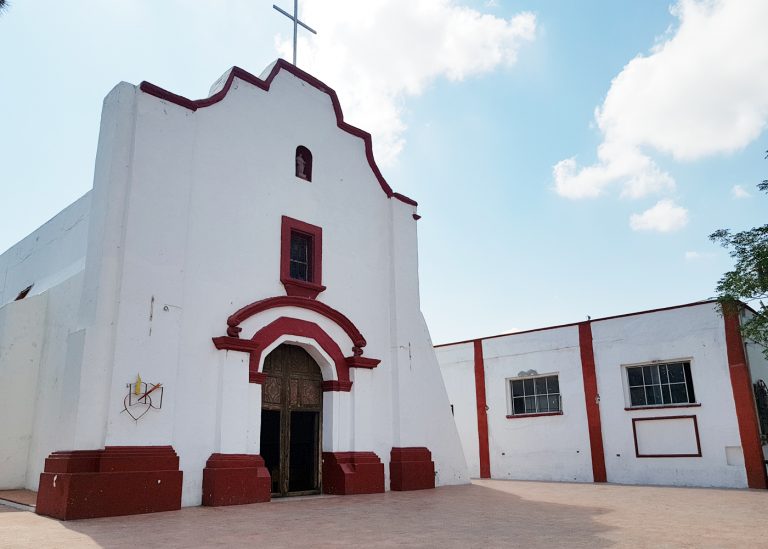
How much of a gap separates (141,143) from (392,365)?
6420 mm

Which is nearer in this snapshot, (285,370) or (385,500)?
(385,500)

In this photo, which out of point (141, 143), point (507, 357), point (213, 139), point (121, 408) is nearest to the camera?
point (121, 408)

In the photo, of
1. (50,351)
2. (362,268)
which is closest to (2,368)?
(50,351)

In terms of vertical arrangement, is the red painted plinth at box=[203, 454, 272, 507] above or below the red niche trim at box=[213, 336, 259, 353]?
below

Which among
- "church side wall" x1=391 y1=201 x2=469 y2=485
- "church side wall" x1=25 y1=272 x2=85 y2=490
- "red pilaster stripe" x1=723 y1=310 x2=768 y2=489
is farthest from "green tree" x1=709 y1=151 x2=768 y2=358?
"church side wall" x1=25 y1=272 x2=85 y2=490

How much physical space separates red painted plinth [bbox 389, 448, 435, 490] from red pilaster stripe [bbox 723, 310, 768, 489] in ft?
22.9

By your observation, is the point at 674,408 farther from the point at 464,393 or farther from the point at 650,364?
the point at 464,393

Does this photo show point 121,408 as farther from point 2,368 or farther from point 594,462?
point 594,462

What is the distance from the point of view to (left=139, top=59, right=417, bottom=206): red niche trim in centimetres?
1032

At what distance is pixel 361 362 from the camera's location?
12102 mm

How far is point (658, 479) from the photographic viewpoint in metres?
14.7

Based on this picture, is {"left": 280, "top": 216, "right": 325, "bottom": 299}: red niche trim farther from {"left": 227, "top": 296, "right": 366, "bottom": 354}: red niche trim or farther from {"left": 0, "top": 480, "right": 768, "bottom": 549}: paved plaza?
{"left": 0, "top": 480, "right": 768, "bottom": 549}: paved plaza

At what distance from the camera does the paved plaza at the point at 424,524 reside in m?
6.16

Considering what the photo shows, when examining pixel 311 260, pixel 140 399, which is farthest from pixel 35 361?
pixel 311 260
